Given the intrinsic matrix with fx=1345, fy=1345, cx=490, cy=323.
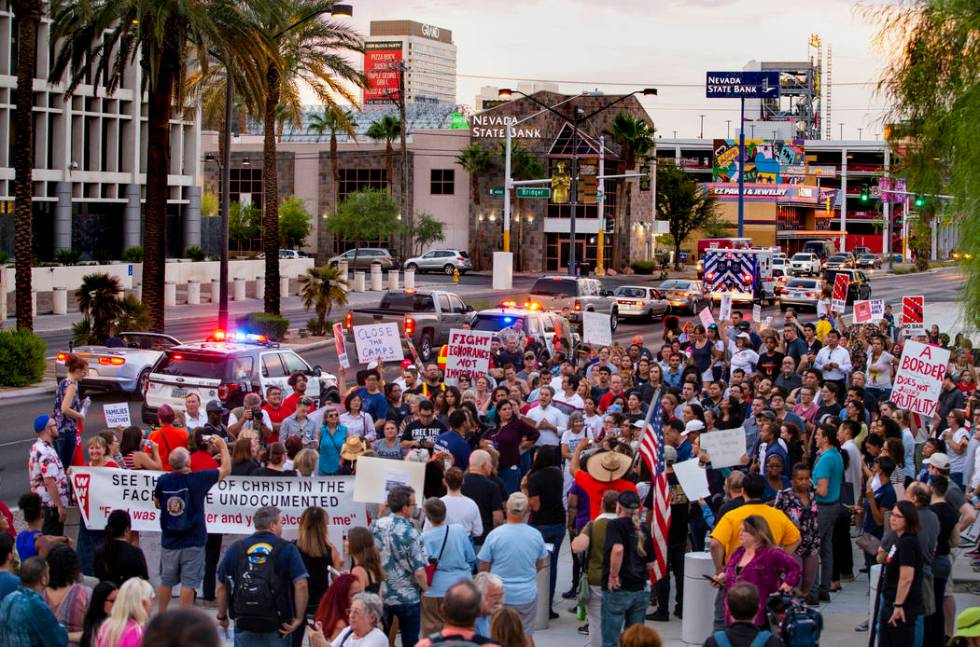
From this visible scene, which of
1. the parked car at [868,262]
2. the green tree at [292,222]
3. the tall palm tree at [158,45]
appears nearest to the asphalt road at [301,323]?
the parked car at [868,262]

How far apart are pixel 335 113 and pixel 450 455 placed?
30.3 m

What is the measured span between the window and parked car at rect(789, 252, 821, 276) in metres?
22.0

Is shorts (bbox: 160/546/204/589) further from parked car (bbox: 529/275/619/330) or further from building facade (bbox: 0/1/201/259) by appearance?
building facade (bbox: 0/1/201/259)

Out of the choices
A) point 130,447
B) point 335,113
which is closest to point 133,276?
Answer: point 335,113

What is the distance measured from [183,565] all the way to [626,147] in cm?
7605

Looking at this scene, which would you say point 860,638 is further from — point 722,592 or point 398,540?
point 398,540

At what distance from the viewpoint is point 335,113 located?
41.2 m

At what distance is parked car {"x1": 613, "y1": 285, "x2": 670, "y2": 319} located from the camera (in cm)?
4800

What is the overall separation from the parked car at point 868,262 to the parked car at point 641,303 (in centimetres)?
4941

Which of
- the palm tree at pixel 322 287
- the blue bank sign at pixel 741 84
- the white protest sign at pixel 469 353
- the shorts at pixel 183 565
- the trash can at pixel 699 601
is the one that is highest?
the blue bank sign at pixel 741 84

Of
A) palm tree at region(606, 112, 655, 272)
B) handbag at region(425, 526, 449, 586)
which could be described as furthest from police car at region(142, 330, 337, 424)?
palm tree at region(606, 112, 655, 272)

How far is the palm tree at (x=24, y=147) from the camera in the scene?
29312 mm

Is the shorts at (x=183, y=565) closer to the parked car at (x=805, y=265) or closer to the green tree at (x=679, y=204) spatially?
the parked car at (x=805, y=265)

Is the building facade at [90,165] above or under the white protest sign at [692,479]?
above
